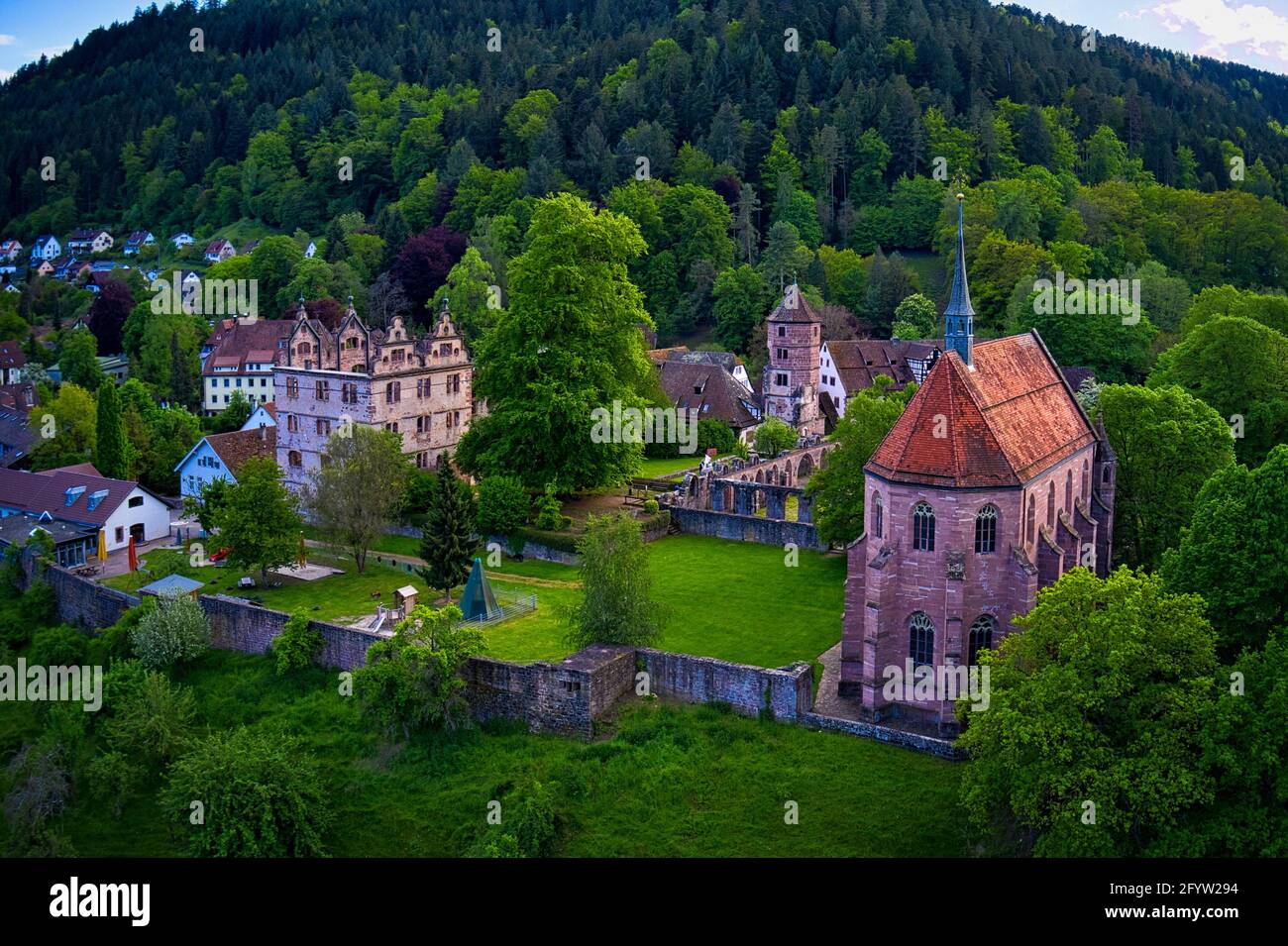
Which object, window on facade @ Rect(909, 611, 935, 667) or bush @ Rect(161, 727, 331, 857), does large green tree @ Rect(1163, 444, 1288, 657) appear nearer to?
window on facade @ Rect(909, 611, 935, 667)

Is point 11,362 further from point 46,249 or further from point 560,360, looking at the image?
point 560,360

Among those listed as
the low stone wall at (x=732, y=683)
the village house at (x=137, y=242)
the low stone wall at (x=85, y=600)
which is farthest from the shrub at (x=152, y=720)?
the village house at (x=137, y=242)

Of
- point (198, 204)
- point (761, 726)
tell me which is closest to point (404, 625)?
point (761, 726)

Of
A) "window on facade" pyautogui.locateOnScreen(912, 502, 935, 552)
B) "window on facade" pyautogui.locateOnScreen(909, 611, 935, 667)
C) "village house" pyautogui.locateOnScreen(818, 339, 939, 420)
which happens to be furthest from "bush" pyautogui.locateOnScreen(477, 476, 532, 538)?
"village house" pyautogui.locateOnScreen(818, 339, 939, 420)

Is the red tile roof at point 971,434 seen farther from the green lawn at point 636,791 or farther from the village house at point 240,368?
the village house at point 240,368

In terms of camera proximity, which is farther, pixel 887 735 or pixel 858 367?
pixel 858 367

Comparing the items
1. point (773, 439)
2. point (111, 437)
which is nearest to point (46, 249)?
point (111, 437)

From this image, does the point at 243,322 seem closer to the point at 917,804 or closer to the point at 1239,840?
the point at 917,804
